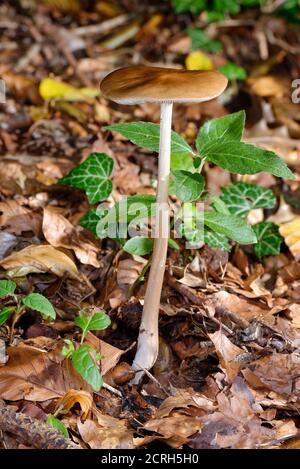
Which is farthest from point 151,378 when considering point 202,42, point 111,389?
point 202,42

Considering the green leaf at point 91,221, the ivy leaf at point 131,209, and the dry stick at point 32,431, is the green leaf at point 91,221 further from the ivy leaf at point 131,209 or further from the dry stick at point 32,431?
the dry stick at point 32,431

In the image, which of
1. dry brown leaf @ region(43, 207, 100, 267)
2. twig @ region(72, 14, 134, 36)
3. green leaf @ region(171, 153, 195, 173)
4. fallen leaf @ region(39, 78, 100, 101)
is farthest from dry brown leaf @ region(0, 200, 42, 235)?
twig @ region(72, 14, 134, 36)

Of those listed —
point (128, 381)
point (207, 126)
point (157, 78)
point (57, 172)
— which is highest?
point (157, 78)

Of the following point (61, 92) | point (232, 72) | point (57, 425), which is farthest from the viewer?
point (232, 72)

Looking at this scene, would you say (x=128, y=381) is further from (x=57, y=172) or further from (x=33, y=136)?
(x=33, y=136)

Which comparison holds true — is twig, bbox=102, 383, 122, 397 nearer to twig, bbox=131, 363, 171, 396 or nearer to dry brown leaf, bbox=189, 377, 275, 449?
twig, bbox=131, 363, 171, 396

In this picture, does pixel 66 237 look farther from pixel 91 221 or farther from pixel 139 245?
pixel 139 245
